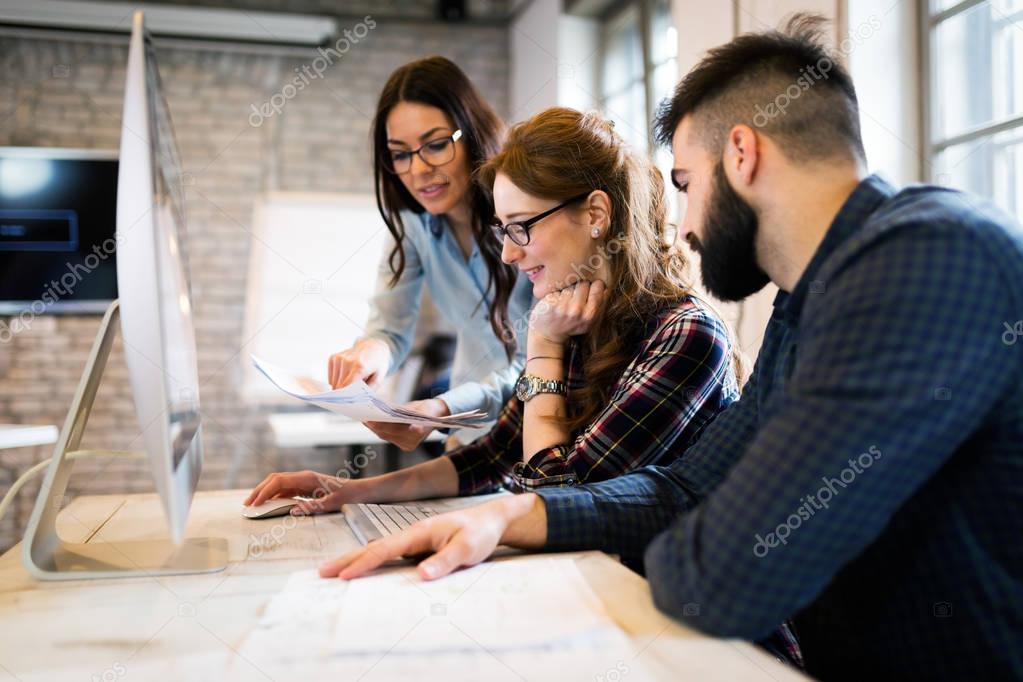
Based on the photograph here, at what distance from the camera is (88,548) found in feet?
3.49

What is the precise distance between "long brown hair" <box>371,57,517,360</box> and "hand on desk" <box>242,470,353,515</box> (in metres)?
0.70

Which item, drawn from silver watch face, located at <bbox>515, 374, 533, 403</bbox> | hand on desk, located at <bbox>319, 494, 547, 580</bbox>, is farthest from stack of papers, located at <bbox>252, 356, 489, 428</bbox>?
hand on desk, located at <bbox>319, 494, 547, 580</bbox>

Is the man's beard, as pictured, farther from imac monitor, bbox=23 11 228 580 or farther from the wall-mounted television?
the wall-mounted television

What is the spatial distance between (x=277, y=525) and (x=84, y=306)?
3734 millimetres

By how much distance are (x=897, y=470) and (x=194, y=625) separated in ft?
2.00

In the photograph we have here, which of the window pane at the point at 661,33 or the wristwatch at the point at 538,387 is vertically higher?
the window pane at the point at 661,33

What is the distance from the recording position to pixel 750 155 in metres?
0.88

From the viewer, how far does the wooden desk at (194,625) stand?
0.67 meters

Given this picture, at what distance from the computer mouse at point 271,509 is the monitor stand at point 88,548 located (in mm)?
169

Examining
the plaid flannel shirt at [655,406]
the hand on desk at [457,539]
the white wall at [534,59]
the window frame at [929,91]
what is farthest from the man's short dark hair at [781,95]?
the white wall at [534,59]

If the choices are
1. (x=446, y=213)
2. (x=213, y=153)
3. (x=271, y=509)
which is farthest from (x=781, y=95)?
(x=213, y=153)

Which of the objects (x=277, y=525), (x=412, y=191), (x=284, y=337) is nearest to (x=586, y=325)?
(x=277, y=525)

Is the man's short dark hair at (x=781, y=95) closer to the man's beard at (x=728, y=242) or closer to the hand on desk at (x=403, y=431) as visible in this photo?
the man's beard at (x=728, y=242)

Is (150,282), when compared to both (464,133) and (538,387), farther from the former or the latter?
(464,133)
